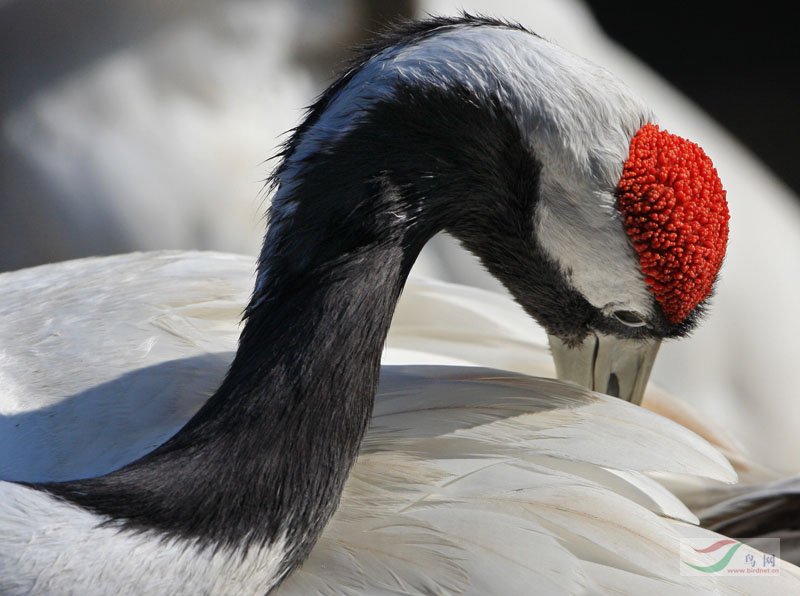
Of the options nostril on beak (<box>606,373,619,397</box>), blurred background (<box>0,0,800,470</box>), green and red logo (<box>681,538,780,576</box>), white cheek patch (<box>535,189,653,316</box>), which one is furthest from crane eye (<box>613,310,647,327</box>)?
blurred background (<box>0,0,800,470</box>)

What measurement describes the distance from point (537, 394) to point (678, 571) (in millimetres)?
273

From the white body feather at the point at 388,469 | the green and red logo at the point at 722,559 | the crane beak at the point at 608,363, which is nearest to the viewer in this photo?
the white body feather at the point at 388,469

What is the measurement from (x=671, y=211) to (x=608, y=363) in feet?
0.83

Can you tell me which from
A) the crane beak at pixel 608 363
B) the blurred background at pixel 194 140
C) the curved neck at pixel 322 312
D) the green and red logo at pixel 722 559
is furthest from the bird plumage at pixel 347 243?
the blurred background at pixel 194 140

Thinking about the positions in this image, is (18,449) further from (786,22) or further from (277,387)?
(786,22)

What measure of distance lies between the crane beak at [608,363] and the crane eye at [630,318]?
0.04m

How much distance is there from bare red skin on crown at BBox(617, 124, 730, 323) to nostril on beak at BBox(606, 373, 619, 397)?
185 millimetres

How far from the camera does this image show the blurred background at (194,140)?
7.95 ft

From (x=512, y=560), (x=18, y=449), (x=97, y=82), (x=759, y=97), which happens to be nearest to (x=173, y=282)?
(x=18, y=449)

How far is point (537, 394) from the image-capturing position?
1360mm

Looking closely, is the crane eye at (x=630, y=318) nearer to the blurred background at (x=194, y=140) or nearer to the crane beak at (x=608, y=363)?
the crane beak at (x=608, y=363)

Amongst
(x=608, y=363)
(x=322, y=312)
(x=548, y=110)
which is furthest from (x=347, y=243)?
(x=608, y=363)

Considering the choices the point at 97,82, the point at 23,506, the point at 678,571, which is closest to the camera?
the point at 23,506

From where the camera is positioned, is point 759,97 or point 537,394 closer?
point 537,394
